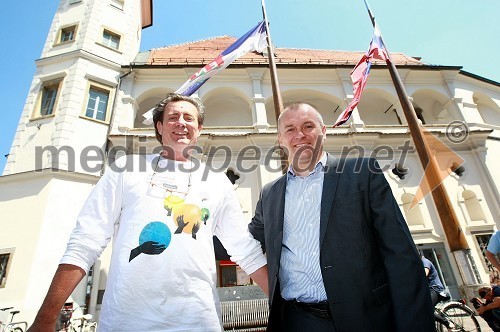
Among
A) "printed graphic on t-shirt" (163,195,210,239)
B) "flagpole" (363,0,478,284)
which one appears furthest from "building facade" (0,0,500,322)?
"printed graphic on t-shirt" (163,195,210,239)

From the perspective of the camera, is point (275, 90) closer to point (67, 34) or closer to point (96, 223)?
point (96, 223)

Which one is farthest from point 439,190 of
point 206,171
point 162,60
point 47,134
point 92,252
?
point 162,60

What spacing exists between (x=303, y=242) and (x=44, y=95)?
48.6 feet

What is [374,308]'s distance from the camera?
1573 mm

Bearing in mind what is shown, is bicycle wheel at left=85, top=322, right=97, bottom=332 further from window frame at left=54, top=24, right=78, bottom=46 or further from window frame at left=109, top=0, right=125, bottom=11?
window frame at left=109, top=0, right=125, bottom=11

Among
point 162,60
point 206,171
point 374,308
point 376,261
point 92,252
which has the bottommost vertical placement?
point 374,308

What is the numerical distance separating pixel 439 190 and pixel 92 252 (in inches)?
350

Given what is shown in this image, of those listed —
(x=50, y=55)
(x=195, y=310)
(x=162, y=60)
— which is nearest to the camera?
(x=195, y=310)

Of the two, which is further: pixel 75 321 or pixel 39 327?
pixel 75 321

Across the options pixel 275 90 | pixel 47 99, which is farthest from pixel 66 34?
pixel 275 90

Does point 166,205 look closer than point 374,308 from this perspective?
No

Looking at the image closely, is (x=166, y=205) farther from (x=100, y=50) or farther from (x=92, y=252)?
(x=100, y=50)

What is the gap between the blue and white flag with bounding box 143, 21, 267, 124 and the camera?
788 cm

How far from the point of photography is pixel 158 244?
5.01 ft
